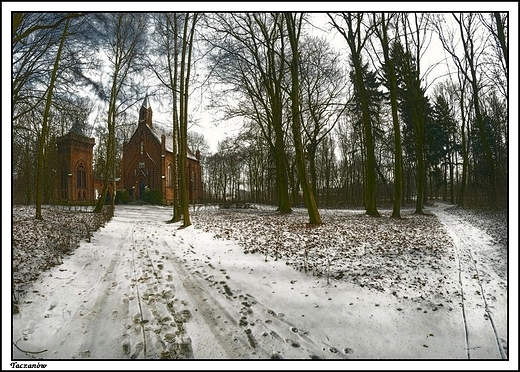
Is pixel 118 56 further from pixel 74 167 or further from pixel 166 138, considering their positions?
pixel 166 138

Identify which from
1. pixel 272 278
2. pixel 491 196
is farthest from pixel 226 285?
pixel 491 196

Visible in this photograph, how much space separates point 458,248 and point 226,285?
3.19m

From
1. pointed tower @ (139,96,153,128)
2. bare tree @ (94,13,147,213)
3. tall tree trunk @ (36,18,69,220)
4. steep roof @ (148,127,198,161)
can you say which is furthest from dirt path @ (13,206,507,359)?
steep roof @ (148,127,198,161)

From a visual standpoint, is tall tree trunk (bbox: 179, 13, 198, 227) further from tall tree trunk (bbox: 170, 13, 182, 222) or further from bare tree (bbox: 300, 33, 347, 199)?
bare tree (bbox: 300, 33, 347, 199)

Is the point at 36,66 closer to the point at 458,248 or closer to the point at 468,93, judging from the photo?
the point at 458,248

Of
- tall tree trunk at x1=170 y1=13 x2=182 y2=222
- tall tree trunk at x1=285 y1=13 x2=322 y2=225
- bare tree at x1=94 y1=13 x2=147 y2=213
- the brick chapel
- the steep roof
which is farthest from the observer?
tall tree trunk at x1=170 y1=13 x2=182 y2=222

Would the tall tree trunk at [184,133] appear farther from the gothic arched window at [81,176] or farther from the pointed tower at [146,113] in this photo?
the gothic arched window at [81,176]

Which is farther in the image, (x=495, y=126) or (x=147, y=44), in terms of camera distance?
(x=147, y=44)

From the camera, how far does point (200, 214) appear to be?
800 cm

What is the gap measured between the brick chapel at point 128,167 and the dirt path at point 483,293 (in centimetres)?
476

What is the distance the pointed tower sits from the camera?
4.81 m

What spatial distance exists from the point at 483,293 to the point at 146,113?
5811mm

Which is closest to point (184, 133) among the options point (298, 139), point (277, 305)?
point (298, 139)

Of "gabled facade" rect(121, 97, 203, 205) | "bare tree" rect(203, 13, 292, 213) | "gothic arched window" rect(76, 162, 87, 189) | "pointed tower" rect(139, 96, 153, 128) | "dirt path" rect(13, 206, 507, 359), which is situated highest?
"bare tree" rect(203, 13, 292, 213)
